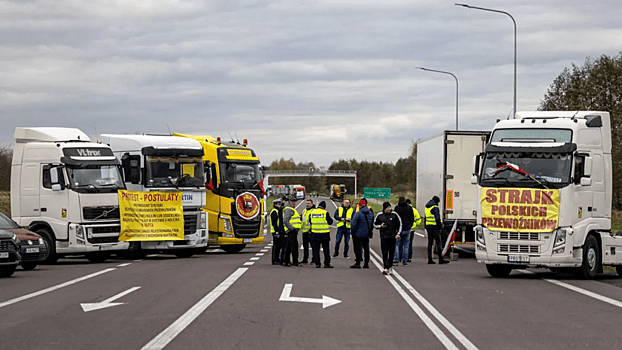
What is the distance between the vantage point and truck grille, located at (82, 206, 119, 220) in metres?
24.7

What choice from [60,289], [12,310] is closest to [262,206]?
[60,289]

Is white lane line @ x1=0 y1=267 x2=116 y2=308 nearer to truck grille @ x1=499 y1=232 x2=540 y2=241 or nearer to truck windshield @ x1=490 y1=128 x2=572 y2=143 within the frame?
truck grille @ x1=499 y1=232 x2=540 y2=241

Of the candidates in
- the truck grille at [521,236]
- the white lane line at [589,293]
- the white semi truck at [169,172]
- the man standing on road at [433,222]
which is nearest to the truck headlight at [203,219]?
the white semi truck at [169,172]

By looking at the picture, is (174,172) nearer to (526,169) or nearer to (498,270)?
(498,270)

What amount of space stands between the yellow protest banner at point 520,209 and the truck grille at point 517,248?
1.17 ft

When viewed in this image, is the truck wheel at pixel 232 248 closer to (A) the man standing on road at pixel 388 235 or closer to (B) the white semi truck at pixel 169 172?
(B) the white semi truck at pixel 169 172

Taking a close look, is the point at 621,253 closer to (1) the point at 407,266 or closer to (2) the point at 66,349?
(1) the point at 407,266

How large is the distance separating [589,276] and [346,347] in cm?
1179

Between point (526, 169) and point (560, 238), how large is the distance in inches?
67.2

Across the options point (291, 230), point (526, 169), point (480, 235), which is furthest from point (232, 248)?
point (526, 169)

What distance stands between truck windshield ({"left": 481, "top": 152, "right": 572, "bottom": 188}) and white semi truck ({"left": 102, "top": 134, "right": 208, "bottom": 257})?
1043cm

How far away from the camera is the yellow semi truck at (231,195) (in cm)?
2972

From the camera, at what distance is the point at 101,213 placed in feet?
82.3

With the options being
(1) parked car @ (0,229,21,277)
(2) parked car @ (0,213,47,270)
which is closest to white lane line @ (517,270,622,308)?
(1) parked car @ (0,229,21,277)
